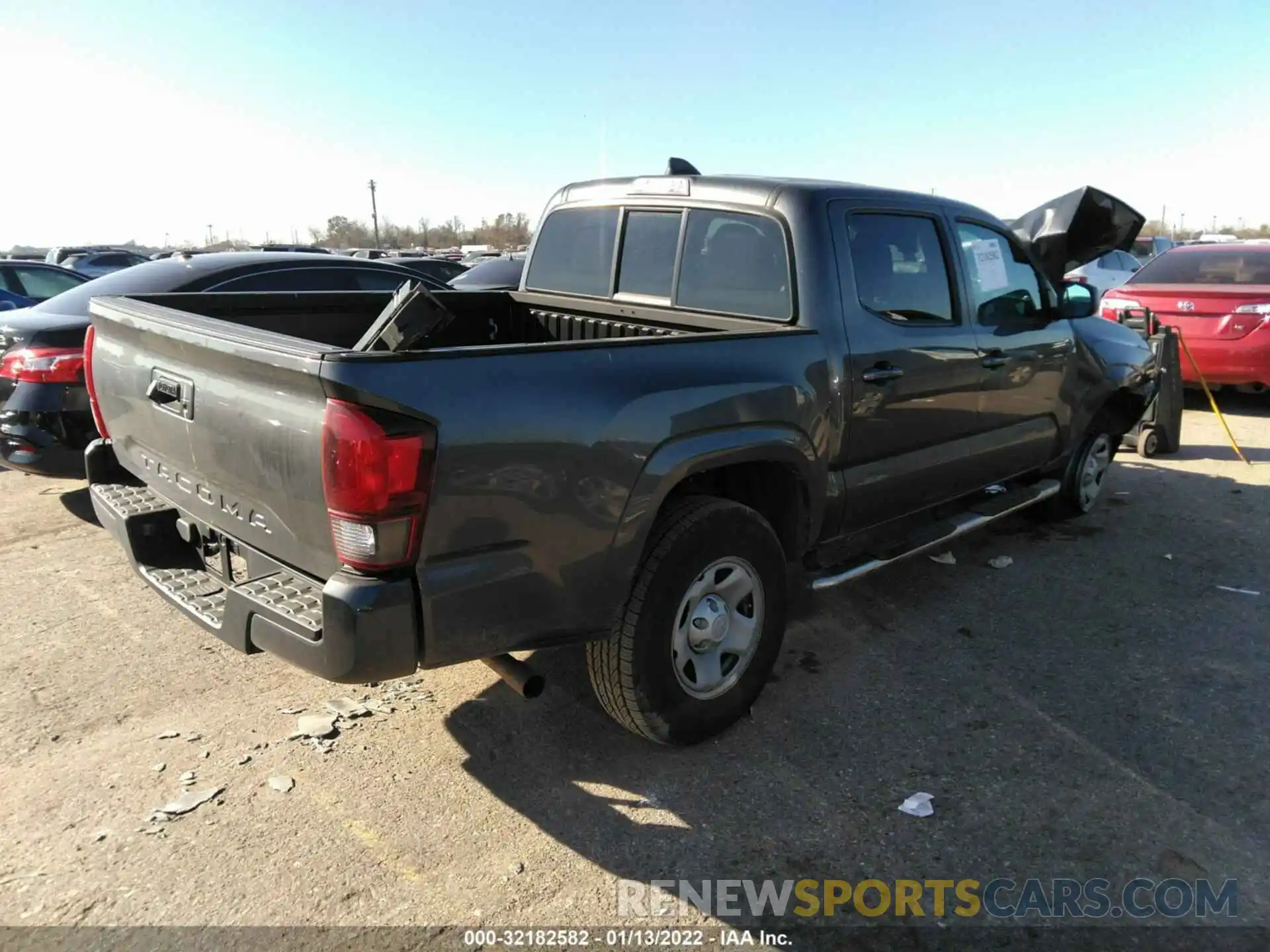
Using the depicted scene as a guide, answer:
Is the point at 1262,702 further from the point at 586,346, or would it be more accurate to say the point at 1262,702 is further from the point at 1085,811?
the point at 586,346

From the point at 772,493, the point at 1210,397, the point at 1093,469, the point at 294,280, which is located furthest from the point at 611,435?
the point at 1210,397

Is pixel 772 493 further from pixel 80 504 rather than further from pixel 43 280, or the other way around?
pixel 43 280

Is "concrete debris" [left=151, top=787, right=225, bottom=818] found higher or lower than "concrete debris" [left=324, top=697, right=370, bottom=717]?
higher

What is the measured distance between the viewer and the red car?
340 inches

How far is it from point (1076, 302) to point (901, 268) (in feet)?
5.99

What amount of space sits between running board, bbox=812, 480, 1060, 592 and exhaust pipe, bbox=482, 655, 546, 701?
136cm

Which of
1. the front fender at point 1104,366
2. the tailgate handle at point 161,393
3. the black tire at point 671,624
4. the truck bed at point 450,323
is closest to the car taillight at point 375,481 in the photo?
the black tire at point 671,624

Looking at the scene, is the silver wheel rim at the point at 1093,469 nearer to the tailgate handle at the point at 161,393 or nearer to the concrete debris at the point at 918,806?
the concrete debris at the point at 918,806

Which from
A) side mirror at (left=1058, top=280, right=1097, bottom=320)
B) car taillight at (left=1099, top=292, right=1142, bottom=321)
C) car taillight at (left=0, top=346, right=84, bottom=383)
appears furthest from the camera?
car taillight at (left=1099, top=292, right=1142, bottom=321)

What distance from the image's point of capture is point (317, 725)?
11.0ft

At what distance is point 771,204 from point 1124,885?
270 centimetres

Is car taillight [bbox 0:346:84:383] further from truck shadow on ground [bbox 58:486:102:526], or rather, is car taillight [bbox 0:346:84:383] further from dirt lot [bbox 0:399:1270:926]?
dirt lot [bbox 0:399:1270:926]

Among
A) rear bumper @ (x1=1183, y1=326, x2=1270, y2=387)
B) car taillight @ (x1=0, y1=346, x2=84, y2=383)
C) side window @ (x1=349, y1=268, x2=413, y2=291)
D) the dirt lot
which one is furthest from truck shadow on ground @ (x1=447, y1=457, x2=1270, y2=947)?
rear bumper @ (x1=1183, y1=326, x2=1270, y2=387)

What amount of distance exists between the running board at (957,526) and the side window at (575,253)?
1.79m
